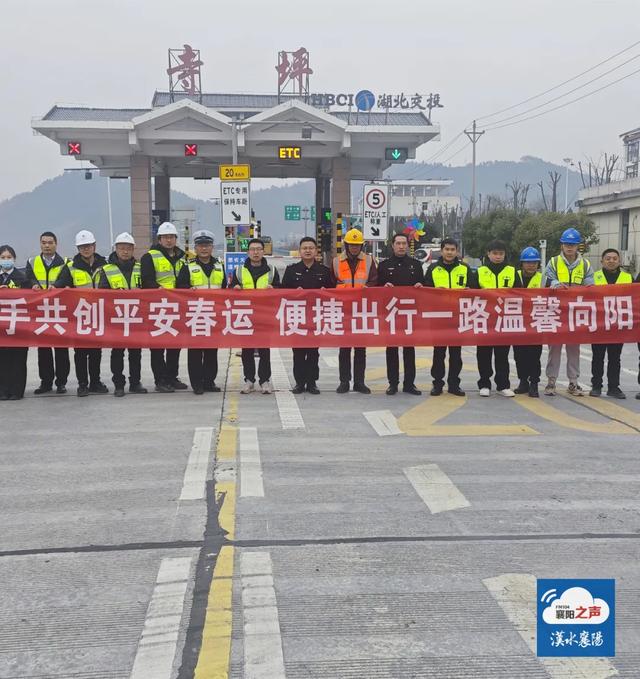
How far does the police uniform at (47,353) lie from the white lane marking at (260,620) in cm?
578

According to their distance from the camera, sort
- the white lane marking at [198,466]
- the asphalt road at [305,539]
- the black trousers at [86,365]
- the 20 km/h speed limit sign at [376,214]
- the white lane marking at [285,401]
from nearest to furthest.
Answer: the asphalt road at [305,539] → the white lane marking at [198,466] → the white lane marking at [285,401] → the black trousers at [86,365] → the 20 km/h speed limit sign at [376,214]

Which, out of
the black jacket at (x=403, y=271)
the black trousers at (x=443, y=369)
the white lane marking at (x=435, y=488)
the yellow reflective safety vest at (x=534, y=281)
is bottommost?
the white lane marking at (x=435, y=488)

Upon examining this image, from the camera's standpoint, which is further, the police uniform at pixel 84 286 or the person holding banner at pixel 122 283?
the police uniform at pixel 84 286

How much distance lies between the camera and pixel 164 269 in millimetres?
9406

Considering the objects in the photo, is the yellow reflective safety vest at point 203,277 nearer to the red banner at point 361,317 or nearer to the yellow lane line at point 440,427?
the red banner at point 361,317

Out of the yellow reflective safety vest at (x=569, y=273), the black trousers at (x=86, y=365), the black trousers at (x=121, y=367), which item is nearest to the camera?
the black trousers at (x=121, y=367)

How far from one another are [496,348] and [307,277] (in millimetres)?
2563

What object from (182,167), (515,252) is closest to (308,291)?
(182,167)

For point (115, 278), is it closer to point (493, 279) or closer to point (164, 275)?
point (164, 275)

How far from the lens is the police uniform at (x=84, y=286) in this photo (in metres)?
9.22

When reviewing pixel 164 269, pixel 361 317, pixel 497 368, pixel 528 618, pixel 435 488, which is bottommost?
pixel 528 618

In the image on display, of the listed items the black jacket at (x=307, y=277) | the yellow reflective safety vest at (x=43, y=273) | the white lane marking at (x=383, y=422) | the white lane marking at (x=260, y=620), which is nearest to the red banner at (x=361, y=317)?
the black jacket at (x=307, y=277)

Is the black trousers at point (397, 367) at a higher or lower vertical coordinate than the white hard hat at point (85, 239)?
lower

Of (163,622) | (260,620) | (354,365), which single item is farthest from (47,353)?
(260,620)
